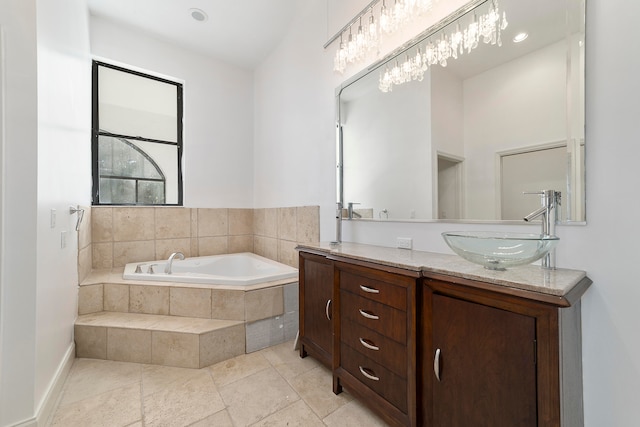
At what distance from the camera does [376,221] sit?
6.07ft

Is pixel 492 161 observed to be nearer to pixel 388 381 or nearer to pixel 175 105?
pixel 388 381

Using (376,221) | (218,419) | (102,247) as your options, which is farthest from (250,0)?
(218,419)

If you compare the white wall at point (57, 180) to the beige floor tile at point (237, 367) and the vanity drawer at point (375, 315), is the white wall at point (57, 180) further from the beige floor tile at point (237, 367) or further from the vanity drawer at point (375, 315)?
the vanity drawer at point (375, 315)

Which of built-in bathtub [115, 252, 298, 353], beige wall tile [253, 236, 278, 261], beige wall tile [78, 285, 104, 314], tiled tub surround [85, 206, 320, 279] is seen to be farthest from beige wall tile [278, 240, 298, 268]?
beige wall tile [78, 285, 104, 314]

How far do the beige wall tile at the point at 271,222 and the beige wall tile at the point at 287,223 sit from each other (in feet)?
0.33

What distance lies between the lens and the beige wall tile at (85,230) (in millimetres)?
2177

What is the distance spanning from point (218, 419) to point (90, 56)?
3.56 meters

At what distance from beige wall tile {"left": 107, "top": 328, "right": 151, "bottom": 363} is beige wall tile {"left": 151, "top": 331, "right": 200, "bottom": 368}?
0.06 m

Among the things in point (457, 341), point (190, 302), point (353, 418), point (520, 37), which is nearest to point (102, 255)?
point (190, 302)

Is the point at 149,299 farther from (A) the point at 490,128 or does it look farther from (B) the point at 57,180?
(A) the point at 490,128

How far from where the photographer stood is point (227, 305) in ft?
6.56

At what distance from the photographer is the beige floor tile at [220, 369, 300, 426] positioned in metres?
1.37

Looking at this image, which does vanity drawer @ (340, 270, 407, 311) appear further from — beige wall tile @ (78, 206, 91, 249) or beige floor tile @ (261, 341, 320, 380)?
beige wall tile @ (78, 206, 91, 249)

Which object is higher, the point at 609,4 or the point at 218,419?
the point at 609,4
